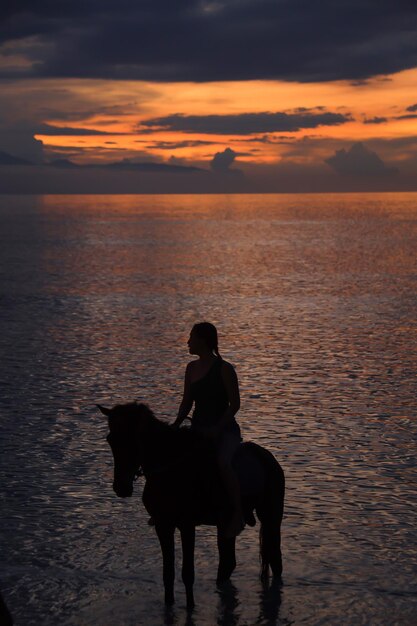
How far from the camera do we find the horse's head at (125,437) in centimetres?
711

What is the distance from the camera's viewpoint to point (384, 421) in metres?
14.1

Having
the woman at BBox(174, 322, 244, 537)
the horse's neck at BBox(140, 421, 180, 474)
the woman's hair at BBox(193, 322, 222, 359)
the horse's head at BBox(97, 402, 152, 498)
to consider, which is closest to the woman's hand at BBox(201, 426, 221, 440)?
the woman at BBox(174, 322, 244, 537)

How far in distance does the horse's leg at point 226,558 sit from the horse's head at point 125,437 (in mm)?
1261

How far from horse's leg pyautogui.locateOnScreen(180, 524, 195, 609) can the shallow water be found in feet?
0.46

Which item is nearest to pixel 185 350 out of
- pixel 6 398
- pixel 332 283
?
pixel 6 398

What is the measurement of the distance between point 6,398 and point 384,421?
17.4 ft

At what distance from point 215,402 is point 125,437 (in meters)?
0.96

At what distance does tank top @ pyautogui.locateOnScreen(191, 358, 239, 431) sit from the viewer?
786cm

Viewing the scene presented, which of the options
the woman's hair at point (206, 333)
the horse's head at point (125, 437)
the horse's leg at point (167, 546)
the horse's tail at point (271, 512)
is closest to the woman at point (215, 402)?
the woman's hair at point (206, 333)

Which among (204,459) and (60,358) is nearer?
(204,459)

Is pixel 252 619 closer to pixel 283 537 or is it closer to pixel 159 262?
pixel 283 537

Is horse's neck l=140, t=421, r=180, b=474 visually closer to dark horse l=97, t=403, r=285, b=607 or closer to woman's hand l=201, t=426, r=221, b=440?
dark horse l=97, t=403, r=285, b=607

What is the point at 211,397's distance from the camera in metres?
7.88

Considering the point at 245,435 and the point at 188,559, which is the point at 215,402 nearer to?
the point at 188,559
